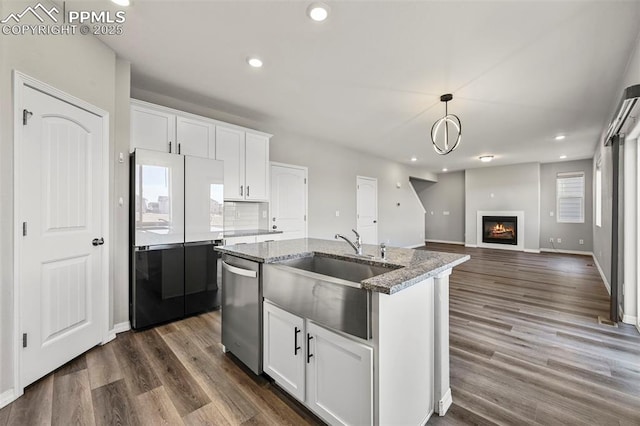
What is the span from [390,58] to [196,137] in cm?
240

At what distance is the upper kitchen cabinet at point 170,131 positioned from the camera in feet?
9.52

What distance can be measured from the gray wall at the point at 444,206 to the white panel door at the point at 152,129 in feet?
28.3

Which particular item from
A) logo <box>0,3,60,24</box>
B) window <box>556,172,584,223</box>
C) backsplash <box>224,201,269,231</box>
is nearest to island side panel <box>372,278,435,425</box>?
logo <box>0,3,60,24</box>

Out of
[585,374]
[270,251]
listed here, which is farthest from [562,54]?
[270,251]

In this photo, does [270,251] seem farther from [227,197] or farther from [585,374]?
[585,374]

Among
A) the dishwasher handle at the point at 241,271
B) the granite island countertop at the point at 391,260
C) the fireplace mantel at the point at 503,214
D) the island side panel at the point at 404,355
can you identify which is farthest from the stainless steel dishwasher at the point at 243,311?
the fireplace mantel at the point at 503,214

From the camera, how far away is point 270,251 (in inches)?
84.0

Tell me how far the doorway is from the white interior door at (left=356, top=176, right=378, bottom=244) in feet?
16.3

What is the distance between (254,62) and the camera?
2689mm

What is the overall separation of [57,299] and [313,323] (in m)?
2.08

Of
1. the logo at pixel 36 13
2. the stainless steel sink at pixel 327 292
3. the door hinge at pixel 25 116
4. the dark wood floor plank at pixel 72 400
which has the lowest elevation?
the dark wood floor plank at pixel 72 400

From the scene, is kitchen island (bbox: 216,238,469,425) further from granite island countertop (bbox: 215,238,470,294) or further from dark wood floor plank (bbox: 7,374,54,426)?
dark wood floor plank (bbox: 7,374,54,426)

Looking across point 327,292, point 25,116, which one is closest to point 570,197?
point 327,292

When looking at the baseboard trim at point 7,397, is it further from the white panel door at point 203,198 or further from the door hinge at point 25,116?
the door hinge at point 25,116
